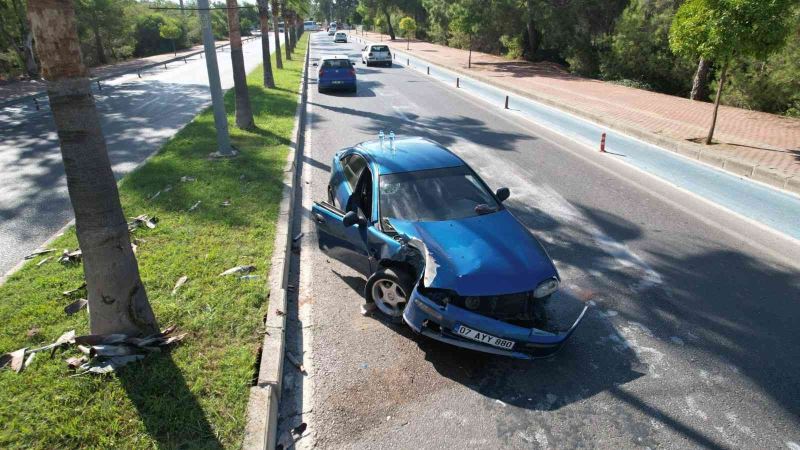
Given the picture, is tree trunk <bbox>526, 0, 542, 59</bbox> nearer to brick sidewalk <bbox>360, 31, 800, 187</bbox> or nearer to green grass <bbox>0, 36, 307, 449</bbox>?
brick sidewalk <bbox>360, 31, 800, 187</bbox>

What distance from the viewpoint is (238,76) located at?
13.0 m

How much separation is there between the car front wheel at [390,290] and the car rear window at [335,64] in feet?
59.5

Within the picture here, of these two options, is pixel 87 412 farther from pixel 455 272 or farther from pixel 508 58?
pixel 508 58

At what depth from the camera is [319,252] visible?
6.84m

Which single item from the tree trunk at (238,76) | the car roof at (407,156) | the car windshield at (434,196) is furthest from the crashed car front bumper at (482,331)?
the tree trunk at (238,76)

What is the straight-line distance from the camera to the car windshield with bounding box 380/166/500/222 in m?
5.37

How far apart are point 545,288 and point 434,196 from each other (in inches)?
66.6

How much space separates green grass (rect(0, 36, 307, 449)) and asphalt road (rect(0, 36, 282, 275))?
3.42 feet

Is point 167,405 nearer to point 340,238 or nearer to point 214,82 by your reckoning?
point 340,238

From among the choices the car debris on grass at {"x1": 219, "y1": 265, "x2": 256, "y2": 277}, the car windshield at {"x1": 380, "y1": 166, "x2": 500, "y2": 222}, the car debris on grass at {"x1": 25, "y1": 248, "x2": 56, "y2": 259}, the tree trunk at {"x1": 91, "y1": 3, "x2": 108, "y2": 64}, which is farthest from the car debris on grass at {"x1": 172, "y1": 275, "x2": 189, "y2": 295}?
the tree trunk at {"x1": 91, "y1": 3, "x2": 108, "y2": 64}

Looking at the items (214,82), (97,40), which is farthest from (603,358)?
(97,40)

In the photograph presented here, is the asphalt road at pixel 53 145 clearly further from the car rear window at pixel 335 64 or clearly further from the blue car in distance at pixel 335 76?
the car rear window at pixel 335 64

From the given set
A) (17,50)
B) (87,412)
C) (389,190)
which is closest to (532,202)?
(389,190)

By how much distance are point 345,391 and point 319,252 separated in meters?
2.90
